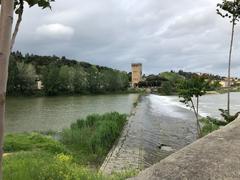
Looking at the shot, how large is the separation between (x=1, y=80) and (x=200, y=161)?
245cm

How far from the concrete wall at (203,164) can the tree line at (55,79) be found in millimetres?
80689

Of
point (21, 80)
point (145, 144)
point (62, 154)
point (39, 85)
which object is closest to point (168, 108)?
point (145, 144)

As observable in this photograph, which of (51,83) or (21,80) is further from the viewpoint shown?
(51,83)

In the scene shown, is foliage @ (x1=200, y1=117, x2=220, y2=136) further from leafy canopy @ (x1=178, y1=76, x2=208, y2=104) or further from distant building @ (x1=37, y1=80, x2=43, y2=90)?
distant building @ (x1=37, y1=80, x2=43, y2=90)

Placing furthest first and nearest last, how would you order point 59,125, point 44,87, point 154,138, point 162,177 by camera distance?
point 44,87, point 59,125, point 154,138, point 162,177

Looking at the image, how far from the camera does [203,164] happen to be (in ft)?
12.6

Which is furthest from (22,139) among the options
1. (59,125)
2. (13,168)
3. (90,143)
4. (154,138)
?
(59,125)

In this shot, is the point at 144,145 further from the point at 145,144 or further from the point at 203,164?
the point at 203,164

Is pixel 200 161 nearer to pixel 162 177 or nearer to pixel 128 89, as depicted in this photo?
pixel 162 177

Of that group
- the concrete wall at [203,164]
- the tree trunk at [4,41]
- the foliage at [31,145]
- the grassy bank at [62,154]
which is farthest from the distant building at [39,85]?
the tree trunk at [4,41]

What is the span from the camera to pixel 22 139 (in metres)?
17.9

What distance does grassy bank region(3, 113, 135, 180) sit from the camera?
25.7 feet

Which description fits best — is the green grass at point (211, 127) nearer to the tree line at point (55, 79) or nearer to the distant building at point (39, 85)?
the tree line at point (55, 79)

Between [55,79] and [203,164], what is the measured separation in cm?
9568
